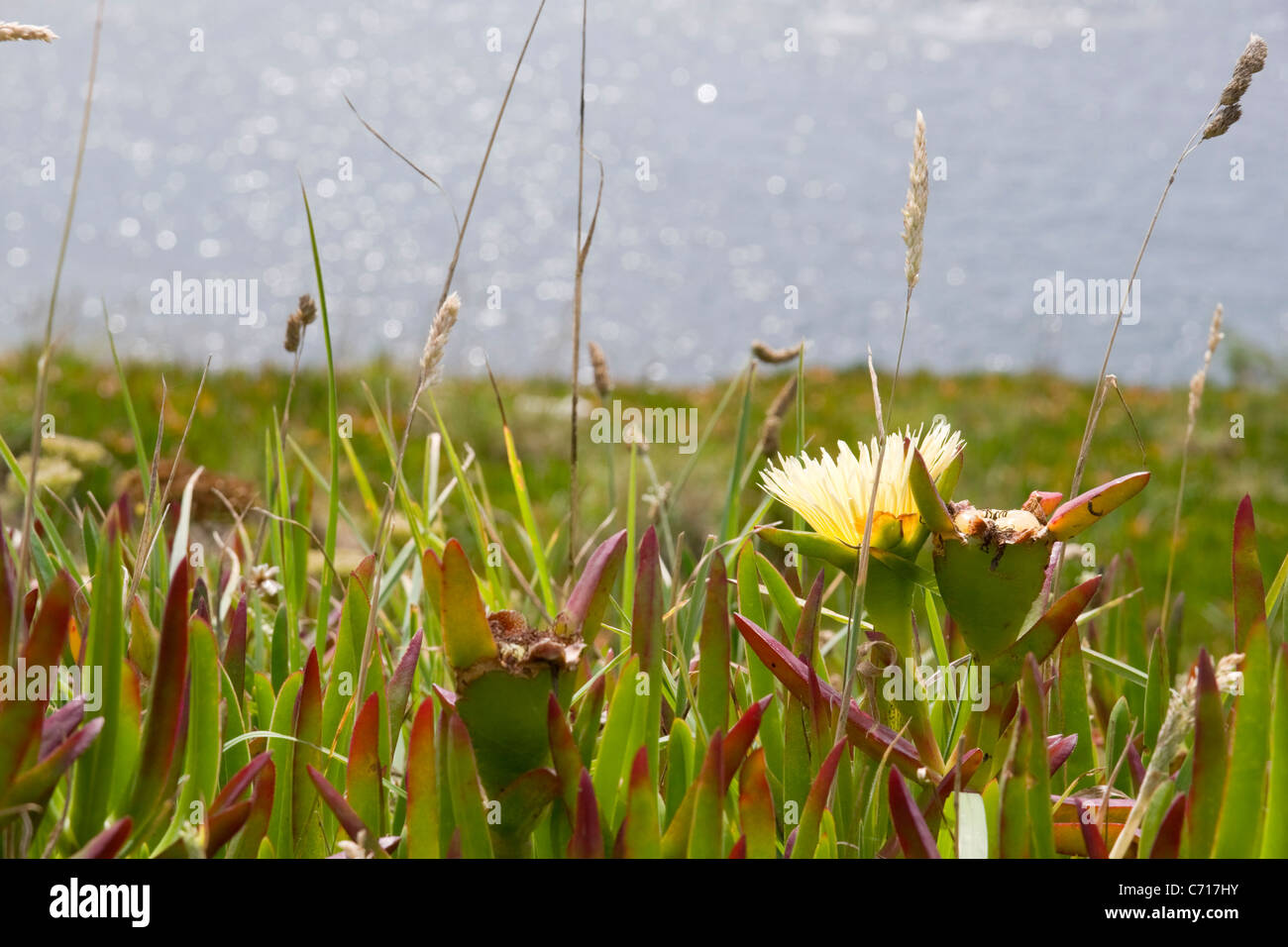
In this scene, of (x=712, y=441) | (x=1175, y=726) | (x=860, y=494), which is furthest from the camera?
(x=712, y=441)

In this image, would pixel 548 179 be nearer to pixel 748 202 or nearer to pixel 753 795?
pixel 748 202

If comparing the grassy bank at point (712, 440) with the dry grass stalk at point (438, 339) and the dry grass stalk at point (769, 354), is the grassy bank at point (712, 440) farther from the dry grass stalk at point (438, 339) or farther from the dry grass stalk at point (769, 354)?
the dry grass stalk at point (438, 339)

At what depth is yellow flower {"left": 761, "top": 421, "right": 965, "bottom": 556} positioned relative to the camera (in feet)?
2.97

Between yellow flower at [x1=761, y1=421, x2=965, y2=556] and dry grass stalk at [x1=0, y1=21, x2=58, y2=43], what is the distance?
2.18ft

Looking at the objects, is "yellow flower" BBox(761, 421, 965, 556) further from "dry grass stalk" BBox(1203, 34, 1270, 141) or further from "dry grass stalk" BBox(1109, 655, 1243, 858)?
"dry grass stalk" BBox(1203, 34, 1270, 141)

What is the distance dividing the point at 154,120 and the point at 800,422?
48204 mm

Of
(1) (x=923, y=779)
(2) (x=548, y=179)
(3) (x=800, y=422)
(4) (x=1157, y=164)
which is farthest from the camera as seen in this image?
(2) (x=548, y=179)

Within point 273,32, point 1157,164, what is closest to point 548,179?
point 1157,164

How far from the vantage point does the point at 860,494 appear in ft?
2.98

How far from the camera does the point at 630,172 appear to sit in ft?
116

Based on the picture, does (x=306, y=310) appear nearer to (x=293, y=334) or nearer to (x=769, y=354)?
(x=293, y=334)

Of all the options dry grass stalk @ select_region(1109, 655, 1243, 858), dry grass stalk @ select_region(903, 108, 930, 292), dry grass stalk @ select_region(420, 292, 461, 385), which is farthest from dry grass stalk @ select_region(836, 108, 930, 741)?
dry grass stalk @ select_region(420, 292, 461, 385)

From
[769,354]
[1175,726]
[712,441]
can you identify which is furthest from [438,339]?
[712,441]

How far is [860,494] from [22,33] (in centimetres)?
72
